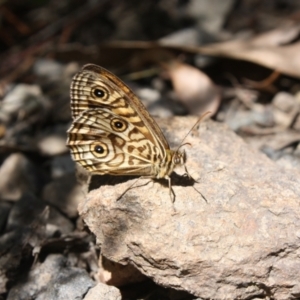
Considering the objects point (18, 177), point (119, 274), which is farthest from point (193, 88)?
point (119, 274)

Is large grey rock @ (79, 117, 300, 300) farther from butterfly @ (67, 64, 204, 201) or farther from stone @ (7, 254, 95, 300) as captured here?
stone @ (7, 254, 95, 300)

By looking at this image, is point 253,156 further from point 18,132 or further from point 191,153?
point 18,132

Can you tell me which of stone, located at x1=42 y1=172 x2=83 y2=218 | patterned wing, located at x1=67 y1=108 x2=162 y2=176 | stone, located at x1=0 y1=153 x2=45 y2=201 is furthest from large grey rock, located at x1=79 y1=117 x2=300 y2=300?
stone, located at x1=0 y1=153 x2=45 y2=201

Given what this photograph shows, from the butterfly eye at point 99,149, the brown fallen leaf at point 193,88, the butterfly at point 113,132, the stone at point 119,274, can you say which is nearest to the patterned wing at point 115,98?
the butterfly at point 113,132

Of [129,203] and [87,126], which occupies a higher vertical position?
[87,126]

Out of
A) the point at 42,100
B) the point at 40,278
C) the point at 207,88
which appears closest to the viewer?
the point at 40,278

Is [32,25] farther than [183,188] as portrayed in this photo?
Yes

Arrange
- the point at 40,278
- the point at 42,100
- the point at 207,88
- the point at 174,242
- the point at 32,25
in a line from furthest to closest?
the point at 32,25 < the point at 42,100 < the point at 207,88 < the point at 40,278 < the point at 174,242

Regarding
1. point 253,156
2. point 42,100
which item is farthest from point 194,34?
point 253,156
